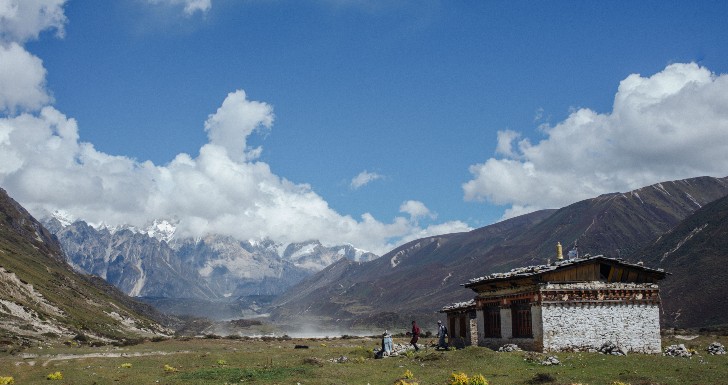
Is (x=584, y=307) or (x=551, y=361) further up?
(x=584, y=307)

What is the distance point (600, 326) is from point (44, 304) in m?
95.5

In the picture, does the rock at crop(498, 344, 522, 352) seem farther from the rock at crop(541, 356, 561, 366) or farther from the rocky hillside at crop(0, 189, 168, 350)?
the rocky hillside at crop(0, 189, 168, 350)

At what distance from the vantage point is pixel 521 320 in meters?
42.6

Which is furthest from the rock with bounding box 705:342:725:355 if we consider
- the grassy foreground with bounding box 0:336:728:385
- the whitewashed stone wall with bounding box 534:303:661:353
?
the whitewashed stone wall with bounding box 534:303:661:353

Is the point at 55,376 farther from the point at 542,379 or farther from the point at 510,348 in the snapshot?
the point at 510,348

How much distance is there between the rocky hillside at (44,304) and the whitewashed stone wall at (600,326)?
4891 centimetres

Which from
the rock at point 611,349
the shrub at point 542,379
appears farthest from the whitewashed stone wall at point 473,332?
the shrub at point 542,379

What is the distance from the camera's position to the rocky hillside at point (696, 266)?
392 ft

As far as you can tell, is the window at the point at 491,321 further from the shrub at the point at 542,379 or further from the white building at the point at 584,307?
the shrub at the point at 542,379

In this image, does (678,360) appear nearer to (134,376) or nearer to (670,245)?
(134,376)

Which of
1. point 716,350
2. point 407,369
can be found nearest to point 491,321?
point 407,369

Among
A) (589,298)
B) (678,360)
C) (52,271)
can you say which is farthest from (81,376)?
(52,271)

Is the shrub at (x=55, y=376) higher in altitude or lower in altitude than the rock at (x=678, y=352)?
lower

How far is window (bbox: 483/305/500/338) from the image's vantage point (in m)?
46.0
